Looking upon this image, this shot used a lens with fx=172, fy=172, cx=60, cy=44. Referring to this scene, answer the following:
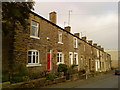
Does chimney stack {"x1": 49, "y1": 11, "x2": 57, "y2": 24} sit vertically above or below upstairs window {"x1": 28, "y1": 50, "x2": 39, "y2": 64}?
above

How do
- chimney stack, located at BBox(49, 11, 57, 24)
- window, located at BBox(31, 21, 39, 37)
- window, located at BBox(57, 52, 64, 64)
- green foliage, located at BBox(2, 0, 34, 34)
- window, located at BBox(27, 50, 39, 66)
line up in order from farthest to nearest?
chimney stack, located at BBox(49, 11, 57, 24) < window, located at BBox(57, 52, 64, 64) < window, located at BBox(31, 21, 39, 37) < window, located at BBox(27, 50, 39, 66) < green foliage, located at BBox(2, 0, 34, 34)

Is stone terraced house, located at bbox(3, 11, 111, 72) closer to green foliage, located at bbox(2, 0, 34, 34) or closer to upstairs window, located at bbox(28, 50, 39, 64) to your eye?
upstairs window, located at bbox(28, 50, 39, 64)

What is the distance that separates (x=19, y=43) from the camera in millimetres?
14469

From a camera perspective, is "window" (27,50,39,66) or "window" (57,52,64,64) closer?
"window" (27,50,39,66)

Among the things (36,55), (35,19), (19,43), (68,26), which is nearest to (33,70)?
(36,55)

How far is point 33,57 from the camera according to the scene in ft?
53.5

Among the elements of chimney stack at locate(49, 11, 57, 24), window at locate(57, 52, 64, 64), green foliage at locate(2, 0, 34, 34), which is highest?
chimney stack at locate(49, 11, 57, 24)

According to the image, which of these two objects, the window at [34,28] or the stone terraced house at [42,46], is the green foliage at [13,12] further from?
the window at [34,28]

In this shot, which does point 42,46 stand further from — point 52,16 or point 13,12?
point 13,12

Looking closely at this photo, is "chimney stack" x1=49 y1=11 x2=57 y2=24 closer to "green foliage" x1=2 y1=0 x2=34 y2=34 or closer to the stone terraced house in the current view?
the stone terraced house

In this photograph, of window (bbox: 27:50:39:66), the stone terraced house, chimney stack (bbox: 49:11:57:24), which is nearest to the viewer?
the stone terraced house

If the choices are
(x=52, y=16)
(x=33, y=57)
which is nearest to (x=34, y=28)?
(x=33, y=57)

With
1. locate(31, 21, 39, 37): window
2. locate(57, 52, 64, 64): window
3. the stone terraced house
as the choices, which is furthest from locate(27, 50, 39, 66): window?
locate(57, 52, 64, 64): window

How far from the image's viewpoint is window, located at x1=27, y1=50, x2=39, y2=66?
1580cm
